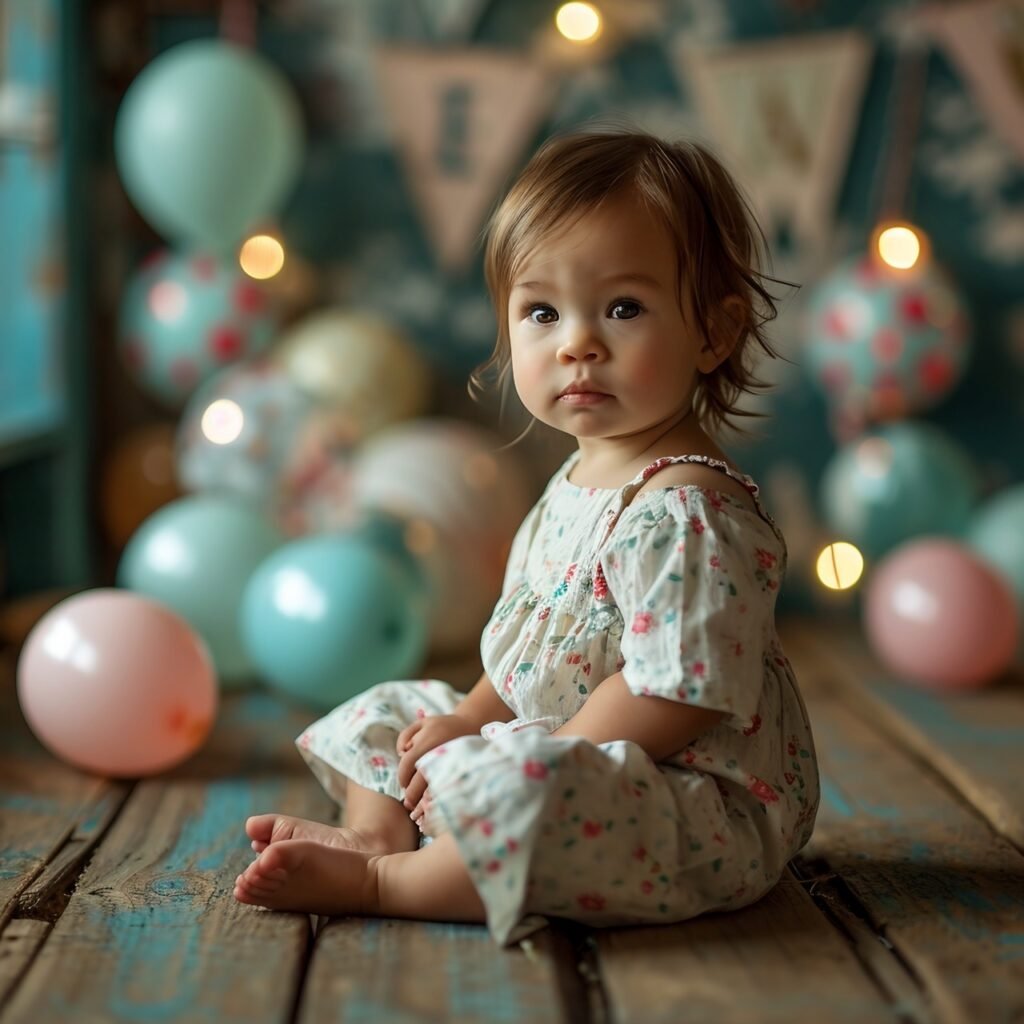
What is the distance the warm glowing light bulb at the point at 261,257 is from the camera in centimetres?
281

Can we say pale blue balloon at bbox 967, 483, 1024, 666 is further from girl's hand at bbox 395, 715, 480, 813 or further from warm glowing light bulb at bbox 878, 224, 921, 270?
girl's hand at bbox 395, 715, 480, 813

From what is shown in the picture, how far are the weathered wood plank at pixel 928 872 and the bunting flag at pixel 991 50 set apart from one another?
63.0 inches

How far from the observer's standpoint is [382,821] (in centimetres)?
130


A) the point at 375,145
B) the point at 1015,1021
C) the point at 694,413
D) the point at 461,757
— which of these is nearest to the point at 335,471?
the point at 375,145

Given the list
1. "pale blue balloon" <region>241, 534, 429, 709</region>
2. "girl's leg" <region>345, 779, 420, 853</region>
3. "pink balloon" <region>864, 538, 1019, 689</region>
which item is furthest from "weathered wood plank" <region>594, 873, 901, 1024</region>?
"pink balloon" <region>864, 538, 1019, 689</region>

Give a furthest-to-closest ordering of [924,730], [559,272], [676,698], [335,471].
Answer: [335,471] → [924,730] → [559,272] → [676,698]

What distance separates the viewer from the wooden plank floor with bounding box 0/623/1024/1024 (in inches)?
39.8

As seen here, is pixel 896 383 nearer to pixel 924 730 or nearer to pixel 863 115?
pixel 863 115

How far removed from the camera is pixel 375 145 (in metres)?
3.02

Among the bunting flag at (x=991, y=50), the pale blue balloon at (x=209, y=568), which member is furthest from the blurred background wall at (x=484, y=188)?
the pale blue balloon at (x=209, y=568)

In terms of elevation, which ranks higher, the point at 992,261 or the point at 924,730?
the point at 992,261

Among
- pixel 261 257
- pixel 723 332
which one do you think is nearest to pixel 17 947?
pixel 723 332

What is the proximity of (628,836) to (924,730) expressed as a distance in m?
1.00

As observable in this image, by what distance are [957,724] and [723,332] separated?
39.5 inches
